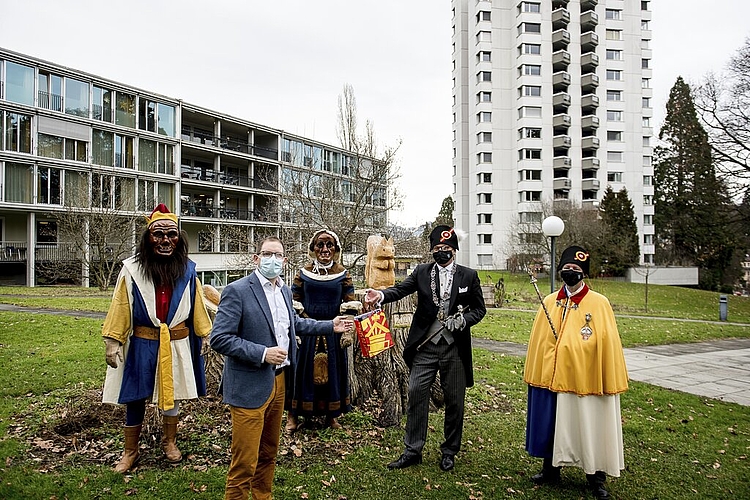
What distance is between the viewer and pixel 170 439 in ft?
15.2

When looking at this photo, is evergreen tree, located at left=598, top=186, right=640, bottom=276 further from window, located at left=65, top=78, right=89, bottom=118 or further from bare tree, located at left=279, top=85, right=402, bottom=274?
window, located at left=65, top=78, right=89, bottom=118

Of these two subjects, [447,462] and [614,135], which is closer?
[447,462]

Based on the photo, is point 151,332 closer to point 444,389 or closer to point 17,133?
point 444,389

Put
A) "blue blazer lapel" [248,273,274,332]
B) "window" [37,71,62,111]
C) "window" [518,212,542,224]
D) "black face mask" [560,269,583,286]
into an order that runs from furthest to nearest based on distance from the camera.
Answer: "window" [518,212,542,224] < "window" [37,71,62,111] < "black face mask" [560,269,583,286] < "blue blazer lapel" [248,273,274,332]

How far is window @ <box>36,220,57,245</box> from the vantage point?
2761 cm

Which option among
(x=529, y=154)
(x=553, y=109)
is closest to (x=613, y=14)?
(x=553, y=109)

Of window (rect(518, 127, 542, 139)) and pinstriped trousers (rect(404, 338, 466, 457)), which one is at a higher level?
window (rect(518, 127, 542, 139))

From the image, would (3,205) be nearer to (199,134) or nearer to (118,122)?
(118,122)

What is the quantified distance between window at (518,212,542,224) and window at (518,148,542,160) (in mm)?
5546

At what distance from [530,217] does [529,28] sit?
19.5 meters

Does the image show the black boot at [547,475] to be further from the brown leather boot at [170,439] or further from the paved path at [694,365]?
the paved path at [694,365]

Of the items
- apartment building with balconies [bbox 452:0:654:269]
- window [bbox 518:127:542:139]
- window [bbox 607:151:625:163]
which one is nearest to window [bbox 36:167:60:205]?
apartment building with balconies [bbox 452:0:654:269]

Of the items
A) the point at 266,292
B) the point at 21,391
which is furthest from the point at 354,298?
the point at 21,391

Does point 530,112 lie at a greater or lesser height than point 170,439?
greater
